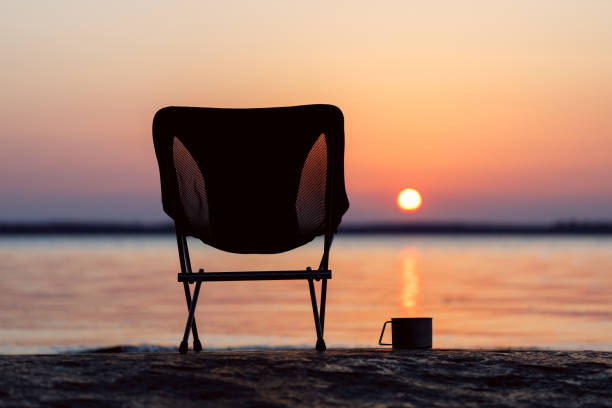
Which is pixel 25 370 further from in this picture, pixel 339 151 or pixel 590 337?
pixel 590 337

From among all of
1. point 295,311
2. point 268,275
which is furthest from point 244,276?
point 295,311

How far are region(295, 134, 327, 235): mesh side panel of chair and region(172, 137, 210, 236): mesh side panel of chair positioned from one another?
17.8 inches

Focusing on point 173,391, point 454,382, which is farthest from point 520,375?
point 173,391

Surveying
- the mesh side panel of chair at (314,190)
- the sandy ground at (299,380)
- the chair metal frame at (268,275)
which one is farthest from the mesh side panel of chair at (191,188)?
the sandy ground at (299,380)

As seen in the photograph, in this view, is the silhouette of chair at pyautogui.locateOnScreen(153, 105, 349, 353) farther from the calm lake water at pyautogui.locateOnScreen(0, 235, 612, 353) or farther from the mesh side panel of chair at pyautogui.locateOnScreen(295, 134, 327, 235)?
the calm lake water at pyautogui.locateOnScreen(0, 235, 612, 353)

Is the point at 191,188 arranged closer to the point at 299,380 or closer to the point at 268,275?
the point at 268,275

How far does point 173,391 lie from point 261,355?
62 cm

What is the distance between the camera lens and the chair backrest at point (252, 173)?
4.15m

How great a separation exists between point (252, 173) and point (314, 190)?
31 cm

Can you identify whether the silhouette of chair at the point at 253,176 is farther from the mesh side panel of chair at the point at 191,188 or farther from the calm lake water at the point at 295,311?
the calm lake water at the point at 295,311

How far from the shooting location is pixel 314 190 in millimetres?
4289

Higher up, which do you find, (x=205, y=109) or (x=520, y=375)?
(x=205, y=109)

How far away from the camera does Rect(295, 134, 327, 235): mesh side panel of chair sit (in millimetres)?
4242

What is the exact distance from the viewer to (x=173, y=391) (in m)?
3.02
